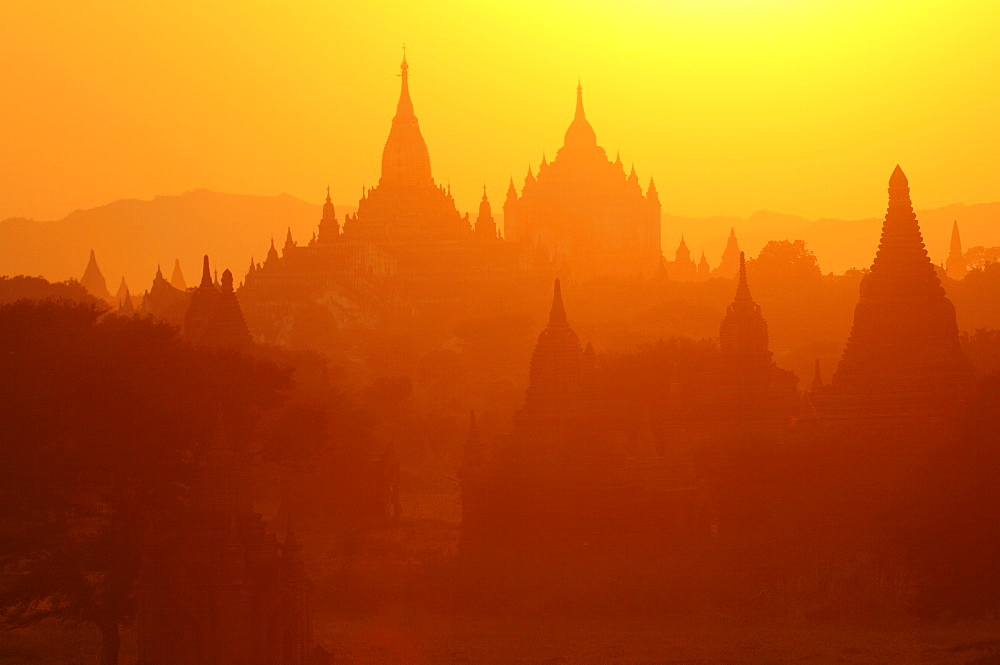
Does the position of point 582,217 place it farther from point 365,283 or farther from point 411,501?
point 411,501

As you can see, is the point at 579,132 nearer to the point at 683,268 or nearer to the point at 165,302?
the point at 683,268

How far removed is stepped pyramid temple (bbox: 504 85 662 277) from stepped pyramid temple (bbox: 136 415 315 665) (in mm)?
115718

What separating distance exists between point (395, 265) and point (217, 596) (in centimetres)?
9033

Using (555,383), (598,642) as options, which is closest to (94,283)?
(555,383)

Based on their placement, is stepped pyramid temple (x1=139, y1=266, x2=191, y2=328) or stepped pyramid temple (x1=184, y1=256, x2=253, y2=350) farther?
stepped pyramid temple (x1=139, y1=266, x2=191, y2=328)

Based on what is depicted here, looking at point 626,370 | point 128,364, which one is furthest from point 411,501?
point 128,364

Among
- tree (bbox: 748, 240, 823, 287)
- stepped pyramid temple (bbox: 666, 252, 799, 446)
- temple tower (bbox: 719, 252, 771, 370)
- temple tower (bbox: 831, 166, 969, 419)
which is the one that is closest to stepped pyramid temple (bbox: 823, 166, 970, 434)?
temple tower (bbox: 831, 166, 969, 419)

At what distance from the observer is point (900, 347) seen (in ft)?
154

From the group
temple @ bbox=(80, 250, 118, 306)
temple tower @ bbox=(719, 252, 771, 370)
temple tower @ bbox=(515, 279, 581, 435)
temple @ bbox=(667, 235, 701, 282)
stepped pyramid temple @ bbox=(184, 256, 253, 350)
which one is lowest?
temple tower @ bbox=(515, 279, 581, 435)

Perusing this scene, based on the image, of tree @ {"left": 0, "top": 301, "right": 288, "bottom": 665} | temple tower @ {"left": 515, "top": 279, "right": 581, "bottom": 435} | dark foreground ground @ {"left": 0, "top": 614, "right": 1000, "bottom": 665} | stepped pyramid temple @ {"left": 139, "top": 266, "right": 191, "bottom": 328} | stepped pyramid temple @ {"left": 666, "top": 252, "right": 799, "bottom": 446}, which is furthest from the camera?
stepped pyramid temple @ {"left": 139, "top": 266, "right": 191, "bottom": 328}

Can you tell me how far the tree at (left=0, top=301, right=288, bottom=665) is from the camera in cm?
3075

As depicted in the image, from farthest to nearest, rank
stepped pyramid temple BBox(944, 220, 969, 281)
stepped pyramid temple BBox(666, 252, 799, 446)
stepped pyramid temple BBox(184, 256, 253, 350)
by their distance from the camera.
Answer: stepped pyramid temple BBox(944, 220, 969, 281) → stepped pyramid temple BBox(184, 256, 253, 350) → stepped pyramid temple BBox(666, 252, 799, 446)

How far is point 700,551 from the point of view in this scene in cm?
3972

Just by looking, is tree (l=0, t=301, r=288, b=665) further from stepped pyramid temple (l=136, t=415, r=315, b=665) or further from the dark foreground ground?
the dark foreground ground
